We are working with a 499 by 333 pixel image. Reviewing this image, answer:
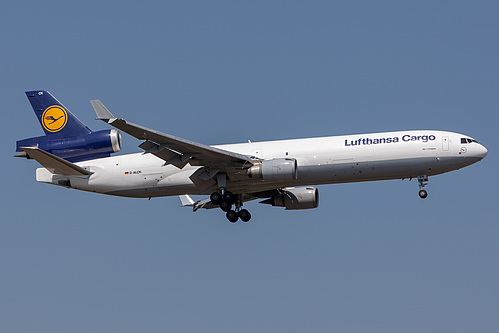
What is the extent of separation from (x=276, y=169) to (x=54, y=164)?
13298mm

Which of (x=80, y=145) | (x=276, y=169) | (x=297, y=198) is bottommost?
(x=297, y=198)

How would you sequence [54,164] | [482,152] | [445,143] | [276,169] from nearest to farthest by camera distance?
[276,169] → [445,143] → [482,152] → [54,164]

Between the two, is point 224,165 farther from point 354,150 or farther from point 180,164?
point 354,150

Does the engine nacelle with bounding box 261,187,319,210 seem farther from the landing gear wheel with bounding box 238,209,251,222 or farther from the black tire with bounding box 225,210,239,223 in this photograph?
the black tire with bounding box 225,210,239,223

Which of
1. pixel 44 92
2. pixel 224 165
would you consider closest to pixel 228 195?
pixel 224 165

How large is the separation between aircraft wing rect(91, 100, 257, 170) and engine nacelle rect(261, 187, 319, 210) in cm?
A: 610

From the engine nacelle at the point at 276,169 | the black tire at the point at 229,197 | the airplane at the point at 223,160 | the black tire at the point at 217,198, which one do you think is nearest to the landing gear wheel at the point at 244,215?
the airplane at the point at 223,160

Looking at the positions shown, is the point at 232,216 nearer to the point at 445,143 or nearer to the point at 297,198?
the point at 297,198

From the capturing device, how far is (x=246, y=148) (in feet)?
165

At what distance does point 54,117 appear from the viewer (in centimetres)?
5256

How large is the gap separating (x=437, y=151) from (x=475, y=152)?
2.17 m

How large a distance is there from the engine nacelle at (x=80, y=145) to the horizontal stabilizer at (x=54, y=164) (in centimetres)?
86

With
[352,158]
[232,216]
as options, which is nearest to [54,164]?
[232,216]

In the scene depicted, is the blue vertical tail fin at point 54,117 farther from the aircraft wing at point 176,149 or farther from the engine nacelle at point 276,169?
the engine nacelle at point 276,169
